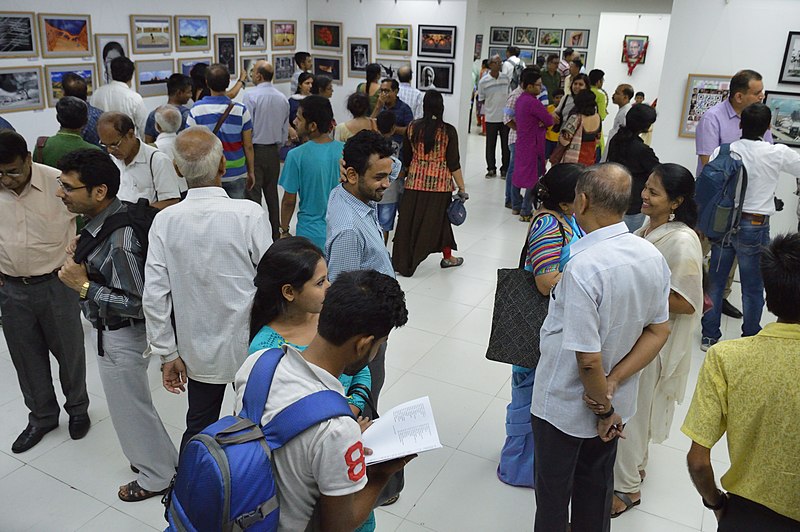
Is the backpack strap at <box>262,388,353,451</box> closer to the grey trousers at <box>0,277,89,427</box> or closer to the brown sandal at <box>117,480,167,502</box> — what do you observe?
the brown sandal at <box>117,480,167,502</box>

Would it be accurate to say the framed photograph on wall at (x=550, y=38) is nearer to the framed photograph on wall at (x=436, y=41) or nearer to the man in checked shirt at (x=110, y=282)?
the framed photograph on wall at (x=436, y=41)

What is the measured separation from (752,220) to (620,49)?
39.4ft

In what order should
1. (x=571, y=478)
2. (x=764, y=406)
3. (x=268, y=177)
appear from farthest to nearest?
(x=268, y=177) < (x=571, y=478) < (x=764, y=406)

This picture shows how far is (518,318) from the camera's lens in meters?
3.04

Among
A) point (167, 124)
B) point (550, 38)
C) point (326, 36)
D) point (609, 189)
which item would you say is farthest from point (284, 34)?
point (609, 189)

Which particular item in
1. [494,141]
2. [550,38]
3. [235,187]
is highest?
[550,38]

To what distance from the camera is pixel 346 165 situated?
2.97m

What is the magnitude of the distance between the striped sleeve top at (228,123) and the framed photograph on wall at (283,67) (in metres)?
4.46

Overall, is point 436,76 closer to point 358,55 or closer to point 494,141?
point 358,55

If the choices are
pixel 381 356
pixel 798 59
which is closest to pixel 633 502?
pixel 381 356

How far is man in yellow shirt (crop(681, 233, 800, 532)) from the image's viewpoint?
172cm

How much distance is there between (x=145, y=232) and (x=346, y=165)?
1001 mm

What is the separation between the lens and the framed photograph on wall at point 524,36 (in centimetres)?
1559

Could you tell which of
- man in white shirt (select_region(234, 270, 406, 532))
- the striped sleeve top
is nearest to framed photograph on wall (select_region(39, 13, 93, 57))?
the striped sleeve top
